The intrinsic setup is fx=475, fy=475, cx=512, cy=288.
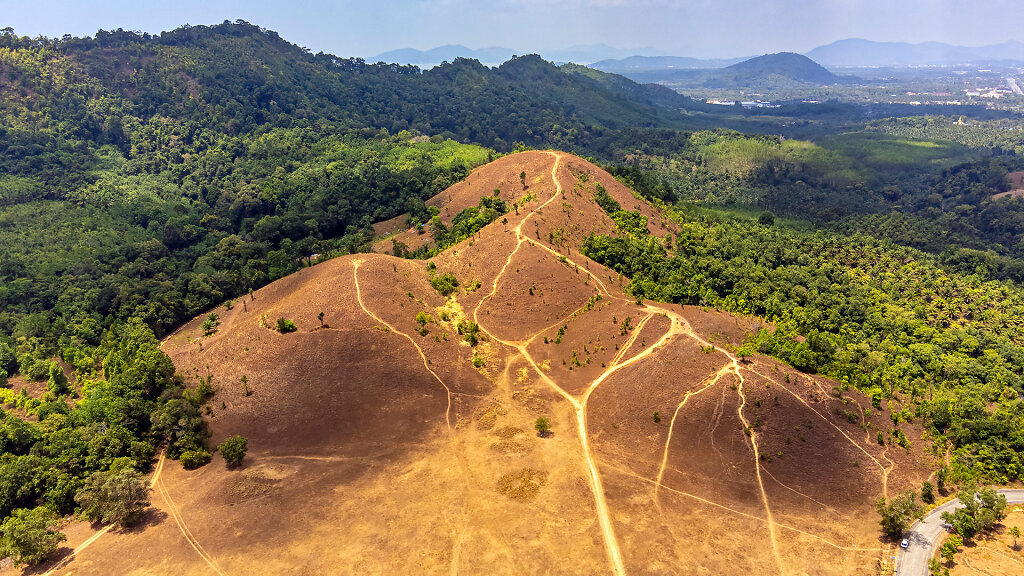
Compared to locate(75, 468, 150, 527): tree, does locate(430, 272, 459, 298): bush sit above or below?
above

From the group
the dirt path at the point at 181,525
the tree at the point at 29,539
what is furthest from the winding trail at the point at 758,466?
the tree at the point at 29,539

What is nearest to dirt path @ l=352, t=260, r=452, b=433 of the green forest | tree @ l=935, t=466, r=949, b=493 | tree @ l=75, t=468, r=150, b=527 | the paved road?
the green forest

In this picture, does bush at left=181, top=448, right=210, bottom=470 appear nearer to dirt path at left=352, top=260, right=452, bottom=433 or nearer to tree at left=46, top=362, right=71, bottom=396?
dirt path at left=352, top=260, right=452, bottom=433

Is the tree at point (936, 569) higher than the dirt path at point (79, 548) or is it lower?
lower

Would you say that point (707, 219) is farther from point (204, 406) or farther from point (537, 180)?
point (204, 406)

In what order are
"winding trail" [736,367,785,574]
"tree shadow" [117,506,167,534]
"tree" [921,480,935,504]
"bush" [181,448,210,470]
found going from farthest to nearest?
1. "bush" [181,448,210,470]
2. "tree" [921,480,935,504]
3. "tree shadow" [117,506,167,534]
4. "winding trail" [736,367,785,574]

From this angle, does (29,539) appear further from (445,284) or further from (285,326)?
(445,284)

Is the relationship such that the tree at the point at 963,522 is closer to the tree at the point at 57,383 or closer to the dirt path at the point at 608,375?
the dirt path at the point at 608,375
